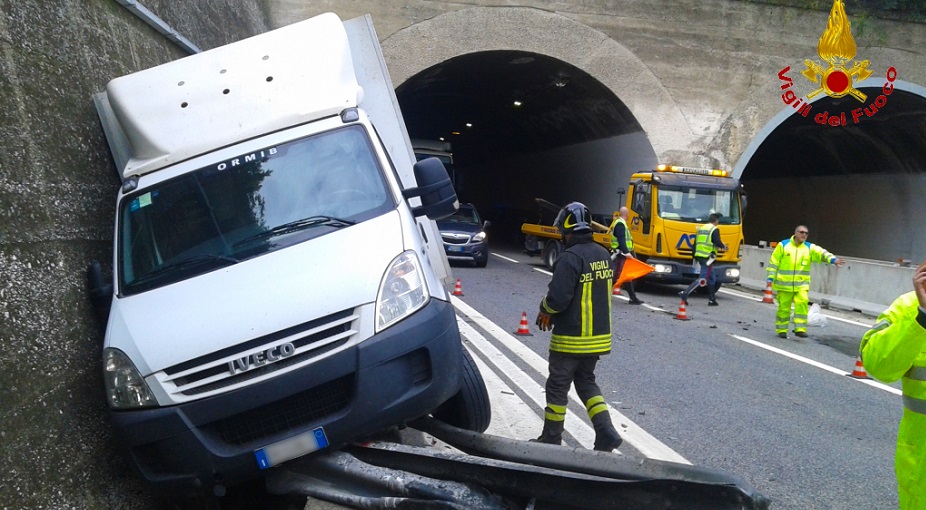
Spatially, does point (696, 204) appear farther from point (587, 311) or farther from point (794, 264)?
point (587, 311)

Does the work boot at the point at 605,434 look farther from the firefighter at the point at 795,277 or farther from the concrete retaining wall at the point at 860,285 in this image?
the concrete retaining wall at the point at 860,285

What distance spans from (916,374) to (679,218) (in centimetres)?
1275

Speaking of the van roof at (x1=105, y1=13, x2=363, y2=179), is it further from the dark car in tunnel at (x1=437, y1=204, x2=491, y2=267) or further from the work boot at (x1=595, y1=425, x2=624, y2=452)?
the dark car in tunnel at (x1=437, y1=204, x2=491, y2=267)

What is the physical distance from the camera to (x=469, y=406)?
4.66m

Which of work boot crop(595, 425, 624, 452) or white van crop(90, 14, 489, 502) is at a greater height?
white van crop(90, 14, 489, 502)

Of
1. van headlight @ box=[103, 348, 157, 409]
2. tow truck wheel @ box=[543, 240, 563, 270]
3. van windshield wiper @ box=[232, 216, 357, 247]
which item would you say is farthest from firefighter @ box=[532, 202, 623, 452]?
tow truck wheel @ box=[543, 240, 563, 270]

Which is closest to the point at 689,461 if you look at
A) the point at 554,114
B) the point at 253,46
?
the point at 253,46

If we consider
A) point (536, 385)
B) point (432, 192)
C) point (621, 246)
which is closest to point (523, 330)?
point (536, 385)

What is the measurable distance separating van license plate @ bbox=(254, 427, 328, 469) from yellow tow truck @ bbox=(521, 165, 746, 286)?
40.1 feet

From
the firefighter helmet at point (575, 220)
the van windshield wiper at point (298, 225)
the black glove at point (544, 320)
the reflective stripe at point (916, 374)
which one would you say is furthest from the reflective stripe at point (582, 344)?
the reflective stripe at point (916, 374)

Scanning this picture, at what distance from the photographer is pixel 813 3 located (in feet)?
66.9

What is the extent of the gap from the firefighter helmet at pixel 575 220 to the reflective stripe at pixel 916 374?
2.39 metres

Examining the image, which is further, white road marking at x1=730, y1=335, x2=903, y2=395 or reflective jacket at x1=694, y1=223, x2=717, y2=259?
reflective jacket at x1=694, y1=223, x2=717, y2=259

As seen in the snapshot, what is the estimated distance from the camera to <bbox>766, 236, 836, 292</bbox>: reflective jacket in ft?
33.2
